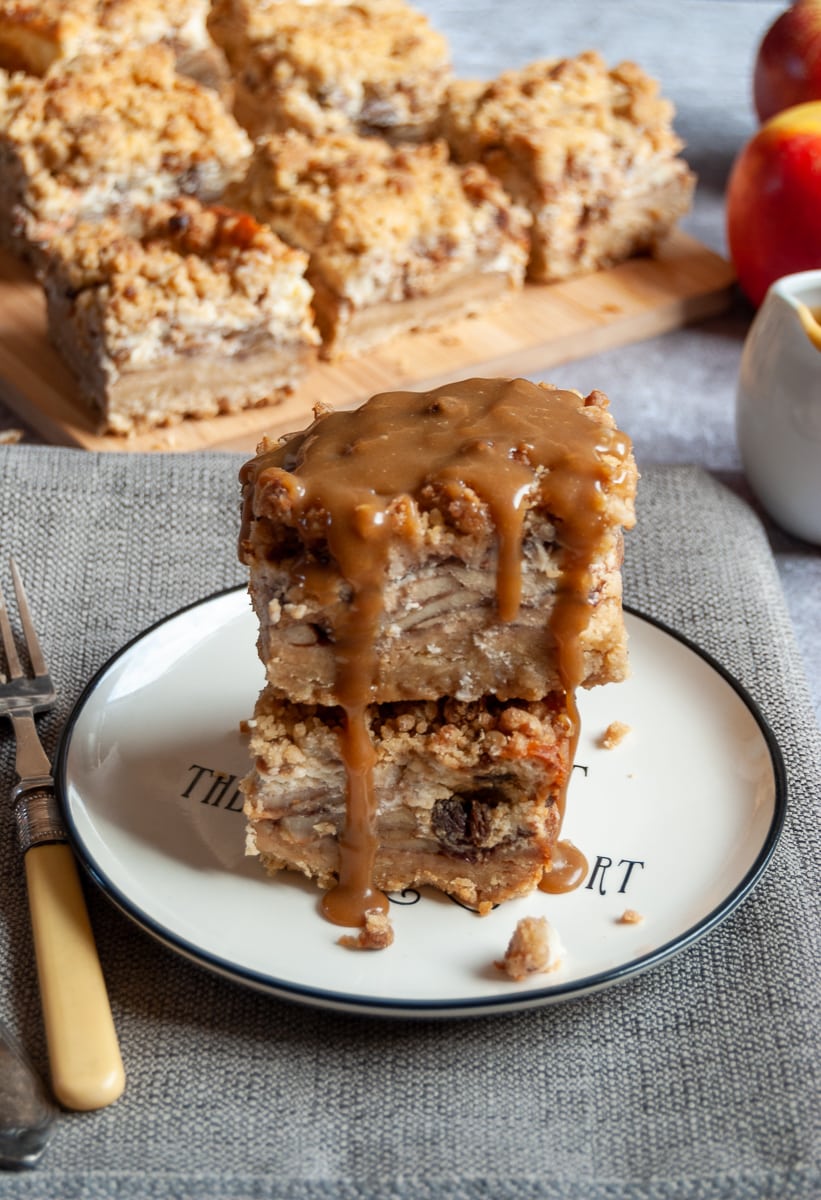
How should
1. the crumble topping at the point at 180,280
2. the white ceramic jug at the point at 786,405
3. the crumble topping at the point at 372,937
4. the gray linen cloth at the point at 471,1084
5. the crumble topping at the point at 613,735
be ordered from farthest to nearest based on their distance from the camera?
1. the crumble topping at the point at 180,280
2. the white ceramic jug at the point at 786,405
3. the crumble topping at the point at 613,735
4. the crumble topping at the point at 372,937
5. the gray linen cloth at the point at 471,1084

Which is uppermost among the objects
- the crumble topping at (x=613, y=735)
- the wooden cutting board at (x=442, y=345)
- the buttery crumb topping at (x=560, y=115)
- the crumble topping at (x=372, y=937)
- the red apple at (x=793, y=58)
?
the red apple at (x=793, y=58)

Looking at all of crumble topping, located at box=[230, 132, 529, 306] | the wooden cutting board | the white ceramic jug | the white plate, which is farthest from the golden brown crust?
the white plate

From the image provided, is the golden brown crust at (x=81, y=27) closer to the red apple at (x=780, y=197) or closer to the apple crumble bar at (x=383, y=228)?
the apple crumble bar at (x=383, y=228)

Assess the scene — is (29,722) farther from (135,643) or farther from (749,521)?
(749,521)

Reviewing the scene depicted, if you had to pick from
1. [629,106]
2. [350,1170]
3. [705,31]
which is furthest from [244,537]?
[705,31]

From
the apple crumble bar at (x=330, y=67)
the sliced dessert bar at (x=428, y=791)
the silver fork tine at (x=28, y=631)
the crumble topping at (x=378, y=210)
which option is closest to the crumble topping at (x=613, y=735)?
the sliced dessert bar at (x=428, y=791)

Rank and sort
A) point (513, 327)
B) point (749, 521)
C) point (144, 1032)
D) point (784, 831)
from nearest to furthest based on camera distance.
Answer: point (144, 1032) < point (784, 831) < point (749, 521) < point (513, 327)
